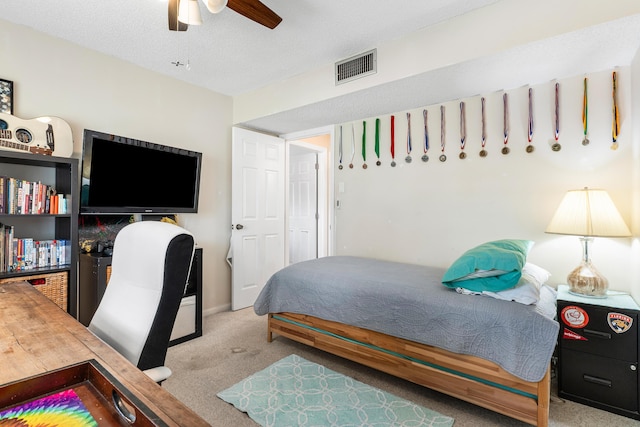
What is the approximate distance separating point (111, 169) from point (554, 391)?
352 cm

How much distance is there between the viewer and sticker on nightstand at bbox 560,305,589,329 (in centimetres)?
188

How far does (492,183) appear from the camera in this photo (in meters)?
2.70

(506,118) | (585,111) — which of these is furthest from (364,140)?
(585,111)

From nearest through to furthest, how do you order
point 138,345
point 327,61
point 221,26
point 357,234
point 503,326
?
point 138,345
point 503,326
point 221,26
point 327,61
point 357,234

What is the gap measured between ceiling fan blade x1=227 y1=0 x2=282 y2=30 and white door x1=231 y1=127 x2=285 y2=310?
1.85 m

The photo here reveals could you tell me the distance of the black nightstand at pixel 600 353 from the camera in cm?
177

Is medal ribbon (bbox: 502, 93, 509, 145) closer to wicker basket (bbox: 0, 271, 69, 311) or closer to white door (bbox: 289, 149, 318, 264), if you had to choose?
white door (bbox: 289, 149, 318, 264)

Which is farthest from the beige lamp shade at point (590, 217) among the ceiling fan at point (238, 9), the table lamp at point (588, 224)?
the ceiling fan at point (238, 9)

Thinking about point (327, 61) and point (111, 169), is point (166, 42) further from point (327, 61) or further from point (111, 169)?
point (327, 61)

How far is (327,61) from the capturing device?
2.78m

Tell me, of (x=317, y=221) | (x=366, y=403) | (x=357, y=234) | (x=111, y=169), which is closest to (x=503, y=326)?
(x=366, y=403)

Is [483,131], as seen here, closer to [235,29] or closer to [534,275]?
[534,275]

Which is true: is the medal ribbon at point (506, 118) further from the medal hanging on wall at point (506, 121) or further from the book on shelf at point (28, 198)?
the book on shelf at point (28, 198)

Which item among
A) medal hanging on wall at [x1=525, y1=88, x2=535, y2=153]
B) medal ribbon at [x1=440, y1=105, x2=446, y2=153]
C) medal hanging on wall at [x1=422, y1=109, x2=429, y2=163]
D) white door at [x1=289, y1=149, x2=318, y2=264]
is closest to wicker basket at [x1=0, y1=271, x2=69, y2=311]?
medal hanging on wall at [x1=422, y1=109, x2=429, y2=163]
